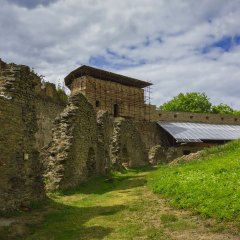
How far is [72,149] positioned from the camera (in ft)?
53.2

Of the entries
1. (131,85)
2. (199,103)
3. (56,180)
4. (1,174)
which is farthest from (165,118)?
(1,174)

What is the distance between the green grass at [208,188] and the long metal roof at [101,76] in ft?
88.6

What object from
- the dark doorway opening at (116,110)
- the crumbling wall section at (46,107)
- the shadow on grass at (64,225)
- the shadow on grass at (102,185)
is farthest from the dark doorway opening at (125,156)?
the dark doorway opening at (116,110)

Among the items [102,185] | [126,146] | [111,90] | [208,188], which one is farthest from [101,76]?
[208,188]

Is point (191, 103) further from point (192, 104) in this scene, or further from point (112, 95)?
point (112, 95)

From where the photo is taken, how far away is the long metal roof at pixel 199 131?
4241 centimetres

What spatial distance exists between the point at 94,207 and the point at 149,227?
3.12 metres

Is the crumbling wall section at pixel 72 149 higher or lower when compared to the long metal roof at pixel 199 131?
lower

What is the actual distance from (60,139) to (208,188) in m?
6.52

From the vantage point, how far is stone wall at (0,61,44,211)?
1139 cm

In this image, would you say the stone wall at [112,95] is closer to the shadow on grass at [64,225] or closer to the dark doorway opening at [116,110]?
the dark doorway opening at [116,110]

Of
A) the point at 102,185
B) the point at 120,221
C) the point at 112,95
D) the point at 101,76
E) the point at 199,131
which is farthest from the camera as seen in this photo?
the point at 199,131

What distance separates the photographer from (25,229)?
386 inches

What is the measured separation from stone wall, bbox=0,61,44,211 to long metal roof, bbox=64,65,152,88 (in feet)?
95.2
